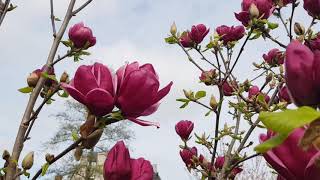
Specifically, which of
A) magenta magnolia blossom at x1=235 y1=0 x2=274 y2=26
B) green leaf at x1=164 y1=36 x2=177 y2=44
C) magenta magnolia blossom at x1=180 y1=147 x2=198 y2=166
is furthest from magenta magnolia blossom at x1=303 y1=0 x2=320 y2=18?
magenta magnolia blossom at x1=180 y1=147 x2=198 y2=166

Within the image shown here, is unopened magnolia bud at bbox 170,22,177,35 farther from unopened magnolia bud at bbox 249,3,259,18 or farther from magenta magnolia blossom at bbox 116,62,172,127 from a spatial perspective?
magenta magnolia blossom at bbox 116,62,172,127

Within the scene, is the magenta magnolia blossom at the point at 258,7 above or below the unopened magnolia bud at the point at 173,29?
below

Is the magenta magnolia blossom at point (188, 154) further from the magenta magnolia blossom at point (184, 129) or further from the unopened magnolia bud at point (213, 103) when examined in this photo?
the unopened magnolia bud at point (213, 103)

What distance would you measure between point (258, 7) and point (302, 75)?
2.25 meters

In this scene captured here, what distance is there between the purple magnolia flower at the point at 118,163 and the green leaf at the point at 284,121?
0.54m

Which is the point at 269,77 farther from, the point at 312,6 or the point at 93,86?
the point at 93,86

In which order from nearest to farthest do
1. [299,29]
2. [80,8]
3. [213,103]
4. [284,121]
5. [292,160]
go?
[284,121] < [292,160] < [80,8] < [299,29] < [213,103]

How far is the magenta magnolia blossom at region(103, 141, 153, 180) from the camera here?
101cm

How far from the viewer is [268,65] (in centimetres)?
369

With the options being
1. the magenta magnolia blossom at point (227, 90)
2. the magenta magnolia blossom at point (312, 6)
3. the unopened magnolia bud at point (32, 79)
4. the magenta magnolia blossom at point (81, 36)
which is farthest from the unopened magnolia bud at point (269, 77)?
the unopened magnolia bud at point (32, 79)

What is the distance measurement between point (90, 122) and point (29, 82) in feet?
1.67

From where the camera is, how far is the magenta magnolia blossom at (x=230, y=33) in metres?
3.43

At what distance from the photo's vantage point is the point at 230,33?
3484mm

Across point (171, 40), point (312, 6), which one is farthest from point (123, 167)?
point (171, 40)
